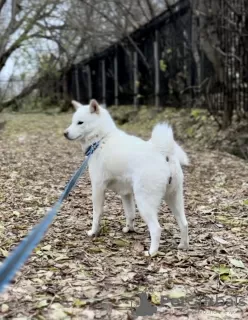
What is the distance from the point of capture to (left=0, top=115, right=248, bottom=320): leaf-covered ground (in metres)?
2.77

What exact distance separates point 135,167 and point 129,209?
72 cm

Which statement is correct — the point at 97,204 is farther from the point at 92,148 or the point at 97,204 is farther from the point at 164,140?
the point at 164,140

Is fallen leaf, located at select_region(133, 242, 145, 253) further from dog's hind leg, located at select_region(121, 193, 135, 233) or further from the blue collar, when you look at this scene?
the blue collar

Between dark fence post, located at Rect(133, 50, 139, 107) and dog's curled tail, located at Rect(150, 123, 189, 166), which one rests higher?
dark fence post, located at Rect(133, 50, 139, 107)

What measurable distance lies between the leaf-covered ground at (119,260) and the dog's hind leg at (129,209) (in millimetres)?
107

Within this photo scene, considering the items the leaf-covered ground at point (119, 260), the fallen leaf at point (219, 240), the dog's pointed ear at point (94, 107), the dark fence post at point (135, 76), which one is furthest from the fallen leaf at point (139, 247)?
the dark fence post at point (135, 76)

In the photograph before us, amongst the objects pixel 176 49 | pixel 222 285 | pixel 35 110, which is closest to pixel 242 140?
pixel 176 49

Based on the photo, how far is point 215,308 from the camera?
2.80m

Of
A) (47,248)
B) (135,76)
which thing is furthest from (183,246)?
(135,76)

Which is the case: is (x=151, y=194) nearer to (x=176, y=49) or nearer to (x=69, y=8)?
(x=176, y=49)

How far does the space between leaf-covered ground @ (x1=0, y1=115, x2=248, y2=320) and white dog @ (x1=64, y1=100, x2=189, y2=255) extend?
0.26m

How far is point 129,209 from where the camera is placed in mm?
4273

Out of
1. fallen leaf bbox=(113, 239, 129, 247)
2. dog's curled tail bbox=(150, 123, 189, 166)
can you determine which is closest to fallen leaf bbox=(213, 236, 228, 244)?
fallen leaf bbox=(113, 239, 129, 247)

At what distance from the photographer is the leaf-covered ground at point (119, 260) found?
109 inches
